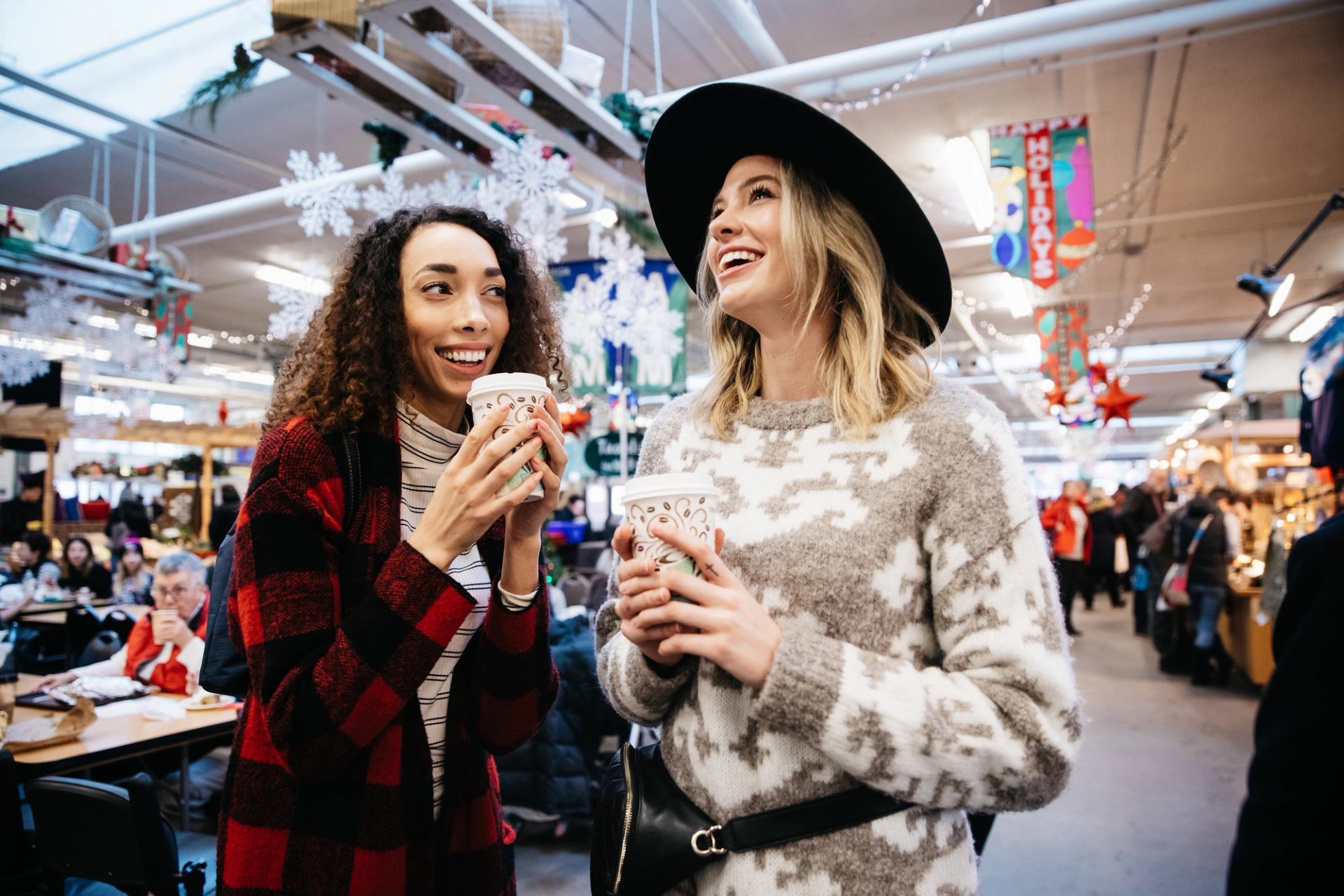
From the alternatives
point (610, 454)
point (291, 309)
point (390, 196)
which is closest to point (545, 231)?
point (390, 196)

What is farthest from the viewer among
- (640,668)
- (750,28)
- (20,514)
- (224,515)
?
(20,514)

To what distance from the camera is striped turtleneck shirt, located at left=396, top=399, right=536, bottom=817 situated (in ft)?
4.58

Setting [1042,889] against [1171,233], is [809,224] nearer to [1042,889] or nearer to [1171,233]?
[1042,889]

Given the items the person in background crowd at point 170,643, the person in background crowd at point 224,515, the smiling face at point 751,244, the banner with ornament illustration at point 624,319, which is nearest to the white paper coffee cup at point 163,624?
the person in background crowd at point 170,643

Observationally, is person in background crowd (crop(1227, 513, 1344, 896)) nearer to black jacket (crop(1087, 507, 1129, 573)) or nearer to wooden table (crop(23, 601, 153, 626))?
wooden table (crop(23, 601, 153, 626))

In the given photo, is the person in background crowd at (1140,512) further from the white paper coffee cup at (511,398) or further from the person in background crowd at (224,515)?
the white paper coffee cup at (511,398)

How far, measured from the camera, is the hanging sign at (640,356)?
5.32m

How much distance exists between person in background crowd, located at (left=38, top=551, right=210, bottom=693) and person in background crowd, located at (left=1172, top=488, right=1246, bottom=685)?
8159mm

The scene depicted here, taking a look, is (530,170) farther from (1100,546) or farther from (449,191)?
(1100,546)

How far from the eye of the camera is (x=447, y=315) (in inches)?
58.0

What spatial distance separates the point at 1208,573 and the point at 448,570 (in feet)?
26.6

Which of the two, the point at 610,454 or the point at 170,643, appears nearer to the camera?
the point at 170,643

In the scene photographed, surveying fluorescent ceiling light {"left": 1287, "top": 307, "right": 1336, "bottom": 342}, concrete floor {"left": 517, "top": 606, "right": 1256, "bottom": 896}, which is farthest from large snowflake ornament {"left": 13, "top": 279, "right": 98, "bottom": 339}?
fluorescent ceiling light {"left": 1287, "top": 307, "right": 1336, "bottom": 342}

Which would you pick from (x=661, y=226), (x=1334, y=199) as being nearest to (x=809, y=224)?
(x=661, y=226)
